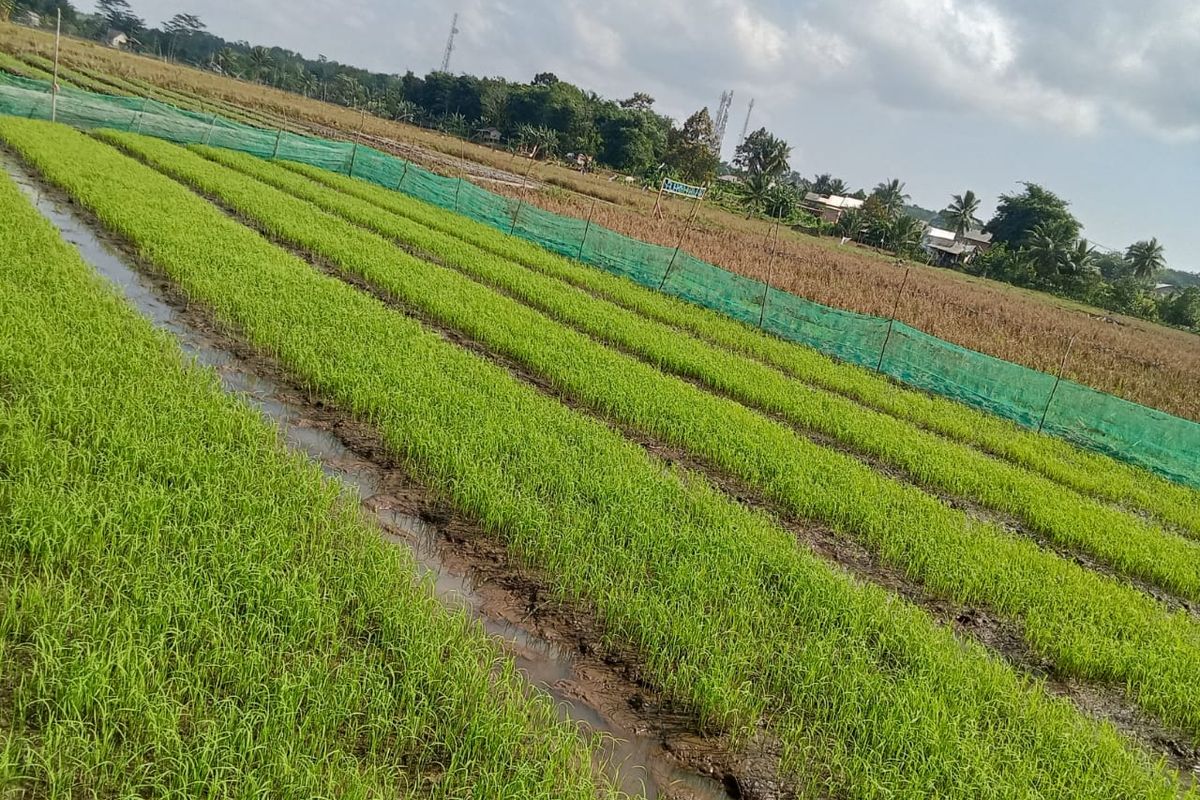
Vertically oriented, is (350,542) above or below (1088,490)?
below

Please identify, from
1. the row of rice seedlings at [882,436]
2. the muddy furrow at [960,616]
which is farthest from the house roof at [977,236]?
the muddy furrow at [960,616]

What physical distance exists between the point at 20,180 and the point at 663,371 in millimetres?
11961

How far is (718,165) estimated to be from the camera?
66.9 meters

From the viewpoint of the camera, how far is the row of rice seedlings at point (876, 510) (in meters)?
4.72

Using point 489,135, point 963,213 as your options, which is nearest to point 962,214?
point 963,213

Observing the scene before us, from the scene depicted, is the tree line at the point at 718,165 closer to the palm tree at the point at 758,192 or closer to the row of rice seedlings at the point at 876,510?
the palm tree at the point at 758,192

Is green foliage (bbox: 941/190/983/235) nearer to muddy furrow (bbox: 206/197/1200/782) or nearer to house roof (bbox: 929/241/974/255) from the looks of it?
house roof (bbox: 929/241/974/255)

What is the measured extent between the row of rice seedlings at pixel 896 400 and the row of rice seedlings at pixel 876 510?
2806 millimetres

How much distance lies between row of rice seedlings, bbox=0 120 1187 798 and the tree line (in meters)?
40.3

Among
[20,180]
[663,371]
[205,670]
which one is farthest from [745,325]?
[20,180]

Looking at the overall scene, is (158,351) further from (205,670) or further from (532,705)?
(532,705)

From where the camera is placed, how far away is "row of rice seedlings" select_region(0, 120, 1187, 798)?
3484 millimetres

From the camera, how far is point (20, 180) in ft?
42.4

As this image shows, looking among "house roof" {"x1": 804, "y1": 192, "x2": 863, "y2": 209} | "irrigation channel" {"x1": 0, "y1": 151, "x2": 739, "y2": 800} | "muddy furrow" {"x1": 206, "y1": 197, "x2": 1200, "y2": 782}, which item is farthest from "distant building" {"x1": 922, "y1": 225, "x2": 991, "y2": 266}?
"irrigation channel" {"x1": 0, "y1": 151, "x2": 739, "y2": 800}
